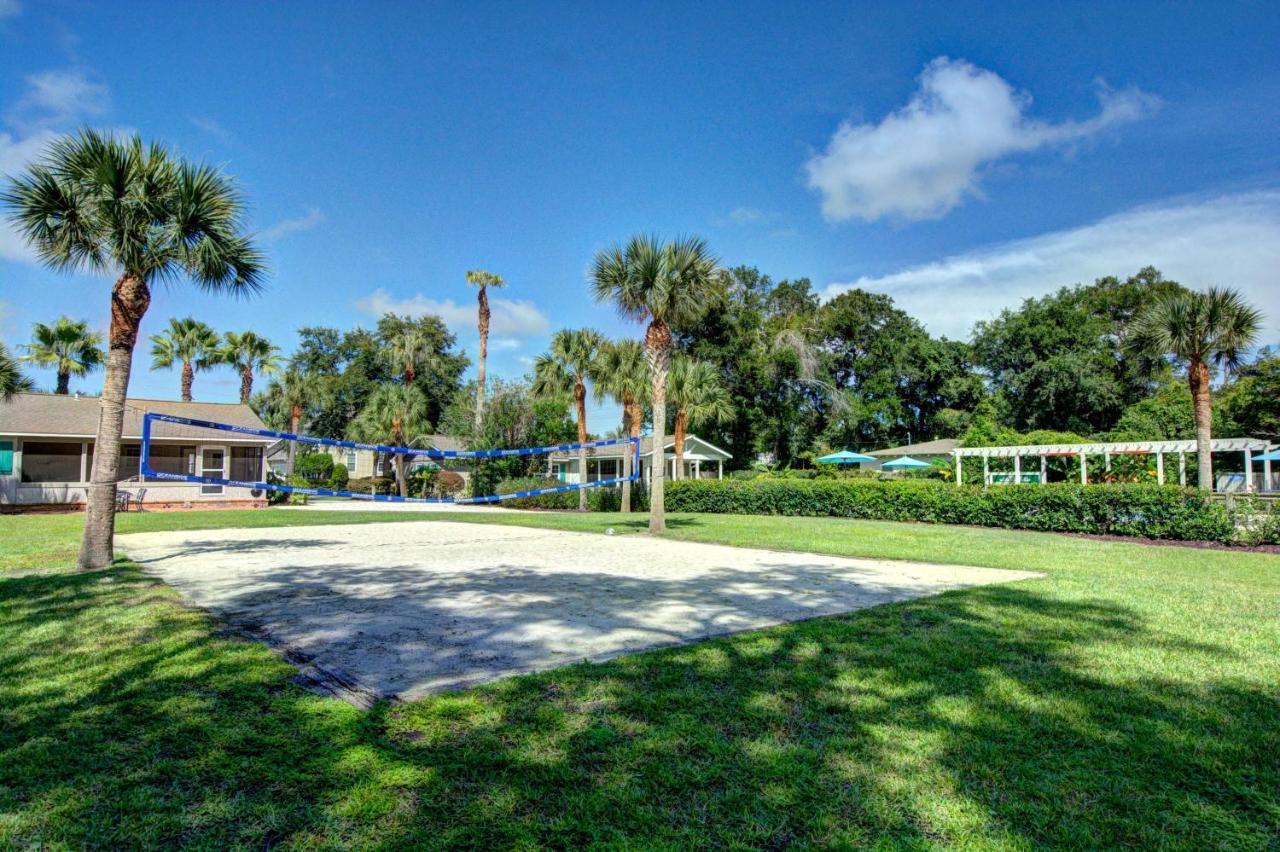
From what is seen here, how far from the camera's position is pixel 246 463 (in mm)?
29547

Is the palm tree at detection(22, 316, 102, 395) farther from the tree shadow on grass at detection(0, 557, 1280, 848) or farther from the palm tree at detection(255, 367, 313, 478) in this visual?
the tree shadow on grass at detection(0, 557, 1280, 848)

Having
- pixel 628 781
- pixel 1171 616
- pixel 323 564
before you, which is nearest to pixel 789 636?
pixel 628 781

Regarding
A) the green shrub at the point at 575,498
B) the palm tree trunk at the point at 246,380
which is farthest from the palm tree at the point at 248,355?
the green shrub at the point at 575,498

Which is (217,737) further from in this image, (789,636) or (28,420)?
(28,420)

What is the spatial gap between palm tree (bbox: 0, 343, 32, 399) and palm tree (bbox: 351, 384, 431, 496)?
15692 millimetres

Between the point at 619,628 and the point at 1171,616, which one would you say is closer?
the point at 619,628

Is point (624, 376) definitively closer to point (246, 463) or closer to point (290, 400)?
point (246, 463)

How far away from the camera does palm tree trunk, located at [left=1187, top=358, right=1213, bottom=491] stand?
1591 cm

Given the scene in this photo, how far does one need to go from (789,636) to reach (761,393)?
128ft

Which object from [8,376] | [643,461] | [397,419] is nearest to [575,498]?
[643,461]

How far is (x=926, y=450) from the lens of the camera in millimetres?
39594

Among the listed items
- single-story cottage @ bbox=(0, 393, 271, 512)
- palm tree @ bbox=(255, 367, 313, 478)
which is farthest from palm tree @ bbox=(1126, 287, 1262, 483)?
palm tree @ bbox=(255, 367, 313, 478)

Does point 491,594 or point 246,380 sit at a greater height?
point 246,380

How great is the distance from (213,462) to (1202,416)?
33.8m
